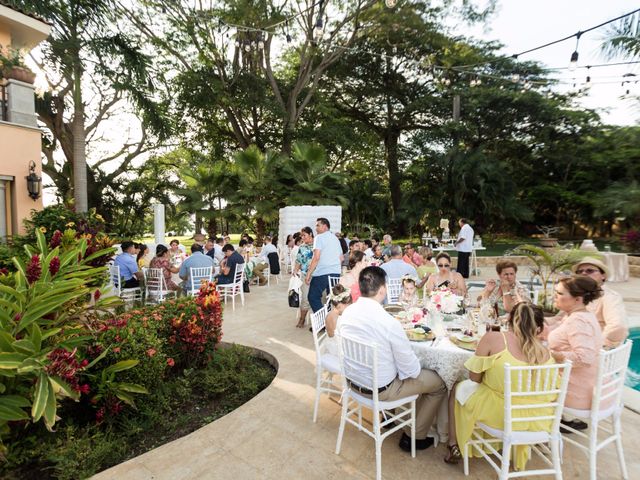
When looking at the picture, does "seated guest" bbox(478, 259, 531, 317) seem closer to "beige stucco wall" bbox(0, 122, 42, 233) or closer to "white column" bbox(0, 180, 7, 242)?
"beige stucco wall" bbox(0, 122, 42, 233)

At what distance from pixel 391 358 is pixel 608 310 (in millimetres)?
2240

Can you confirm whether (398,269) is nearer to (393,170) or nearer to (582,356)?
(582,356)

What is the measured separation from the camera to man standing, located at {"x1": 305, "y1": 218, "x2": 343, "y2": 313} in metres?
5.58

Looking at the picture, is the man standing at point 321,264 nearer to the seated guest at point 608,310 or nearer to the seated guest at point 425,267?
the seated guest at point 425,267

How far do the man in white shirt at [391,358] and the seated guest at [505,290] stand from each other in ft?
4.80

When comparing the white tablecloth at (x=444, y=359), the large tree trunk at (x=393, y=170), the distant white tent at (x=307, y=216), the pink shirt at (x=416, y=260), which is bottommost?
the white tablecloth at (x=444, y=359)

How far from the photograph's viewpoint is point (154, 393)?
3.38 meters

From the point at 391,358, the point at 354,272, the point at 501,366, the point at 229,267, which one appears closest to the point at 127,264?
the point at 229,267

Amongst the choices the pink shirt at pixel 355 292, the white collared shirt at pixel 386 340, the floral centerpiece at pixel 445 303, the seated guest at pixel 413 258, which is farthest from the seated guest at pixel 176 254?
the white collared shirt at pixel 386 340

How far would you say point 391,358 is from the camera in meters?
2.76

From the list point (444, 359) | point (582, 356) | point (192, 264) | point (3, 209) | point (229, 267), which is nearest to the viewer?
point (582, 356)

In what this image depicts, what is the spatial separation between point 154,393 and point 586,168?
21.2m

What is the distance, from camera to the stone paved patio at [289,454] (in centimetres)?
265

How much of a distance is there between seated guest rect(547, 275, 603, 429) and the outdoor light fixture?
33.1 feet
